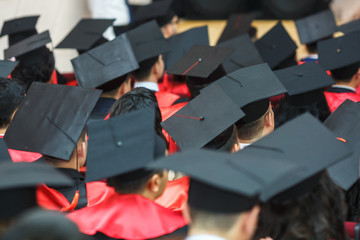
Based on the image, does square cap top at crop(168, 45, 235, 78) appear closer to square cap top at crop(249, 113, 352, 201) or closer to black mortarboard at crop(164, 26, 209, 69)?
black mortarboard at crop(164, 26, 209, 69)

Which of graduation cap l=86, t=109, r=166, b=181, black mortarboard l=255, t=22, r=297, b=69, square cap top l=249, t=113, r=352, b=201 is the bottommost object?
black mortarboard l=255, t=22, r=297, b=69

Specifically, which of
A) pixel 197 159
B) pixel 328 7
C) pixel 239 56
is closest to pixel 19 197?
pixel 197 159

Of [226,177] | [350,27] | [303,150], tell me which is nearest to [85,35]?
[350,27]

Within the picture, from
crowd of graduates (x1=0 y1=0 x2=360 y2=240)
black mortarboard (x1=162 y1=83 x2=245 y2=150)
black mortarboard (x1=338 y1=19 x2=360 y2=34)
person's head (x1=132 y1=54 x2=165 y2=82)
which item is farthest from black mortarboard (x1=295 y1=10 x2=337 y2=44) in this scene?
black mortarboard (x1=162 y1=83 x2=245 y2=150)

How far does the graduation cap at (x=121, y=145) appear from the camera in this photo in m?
1.93

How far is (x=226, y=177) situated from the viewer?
5.10 feet

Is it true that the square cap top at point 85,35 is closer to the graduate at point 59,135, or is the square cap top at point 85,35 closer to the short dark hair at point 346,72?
the graduate at point 59,135

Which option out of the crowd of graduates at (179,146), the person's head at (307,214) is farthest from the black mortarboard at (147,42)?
the person's head at (307,214)

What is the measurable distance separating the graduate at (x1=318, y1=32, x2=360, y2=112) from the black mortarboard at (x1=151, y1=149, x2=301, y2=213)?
2084 millimetres

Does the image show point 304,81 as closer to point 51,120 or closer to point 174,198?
point 174,198

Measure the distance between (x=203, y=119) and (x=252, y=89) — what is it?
0.40 m

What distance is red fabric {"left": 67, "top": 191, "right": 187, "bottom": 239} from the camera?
1890mm

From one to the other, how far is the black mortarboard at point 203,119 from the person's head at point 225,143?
0.05 metres

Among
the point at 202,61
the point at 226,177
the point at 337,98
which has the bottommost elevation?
the point at 337,98
